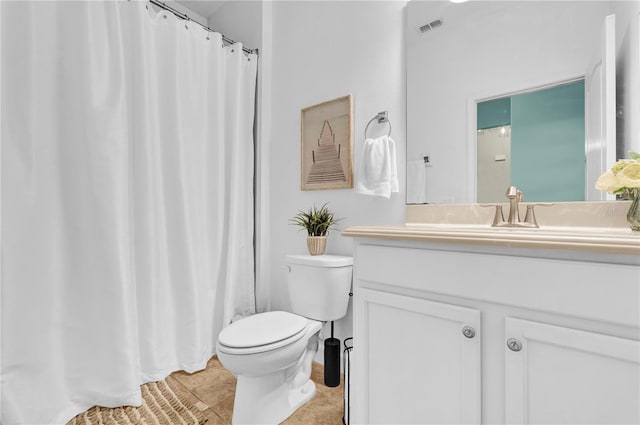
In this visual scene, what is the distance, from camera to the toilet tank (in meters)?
1.55

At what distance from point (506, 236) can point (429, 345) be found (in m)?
0.36

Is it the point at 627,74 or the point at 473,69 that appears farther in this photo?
the point at 473,69

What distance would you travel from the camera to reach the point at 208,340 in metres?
1.87

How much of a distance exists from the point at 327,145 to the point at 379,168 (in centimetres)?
45

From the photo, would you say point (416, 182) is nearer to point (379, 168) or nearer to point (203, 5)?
point (379, 168)

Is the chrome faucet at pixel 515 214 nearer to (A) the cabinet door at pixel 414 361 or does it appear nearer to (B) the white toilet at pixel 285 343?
(A) the cabinet door at pixel 414 361

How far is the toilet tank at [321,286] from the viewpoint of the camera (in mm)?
1549

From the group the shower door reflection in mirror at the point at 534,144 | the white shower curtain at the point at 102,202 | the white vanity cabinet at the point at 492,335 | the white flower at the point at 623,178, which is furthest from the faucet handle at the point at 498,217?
the white shower curtain at the point at 102,202

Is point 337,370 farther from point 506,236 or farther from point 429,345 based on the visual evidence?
point 506,236

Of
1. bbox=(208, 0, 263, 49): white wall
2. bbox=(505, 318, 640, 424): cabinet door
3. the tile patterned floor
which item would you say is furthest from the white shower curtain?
bbox=(505, 318, 640, 424): cabinet door

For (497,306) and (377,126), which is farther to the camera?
(377,126)

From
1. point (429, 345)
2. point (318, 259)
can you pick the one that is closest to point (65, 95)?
point (318, 259)

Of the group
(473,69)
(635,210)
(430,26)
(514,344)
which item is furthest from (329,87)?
(514,344)

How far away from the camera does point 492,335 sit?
2.49 ft
